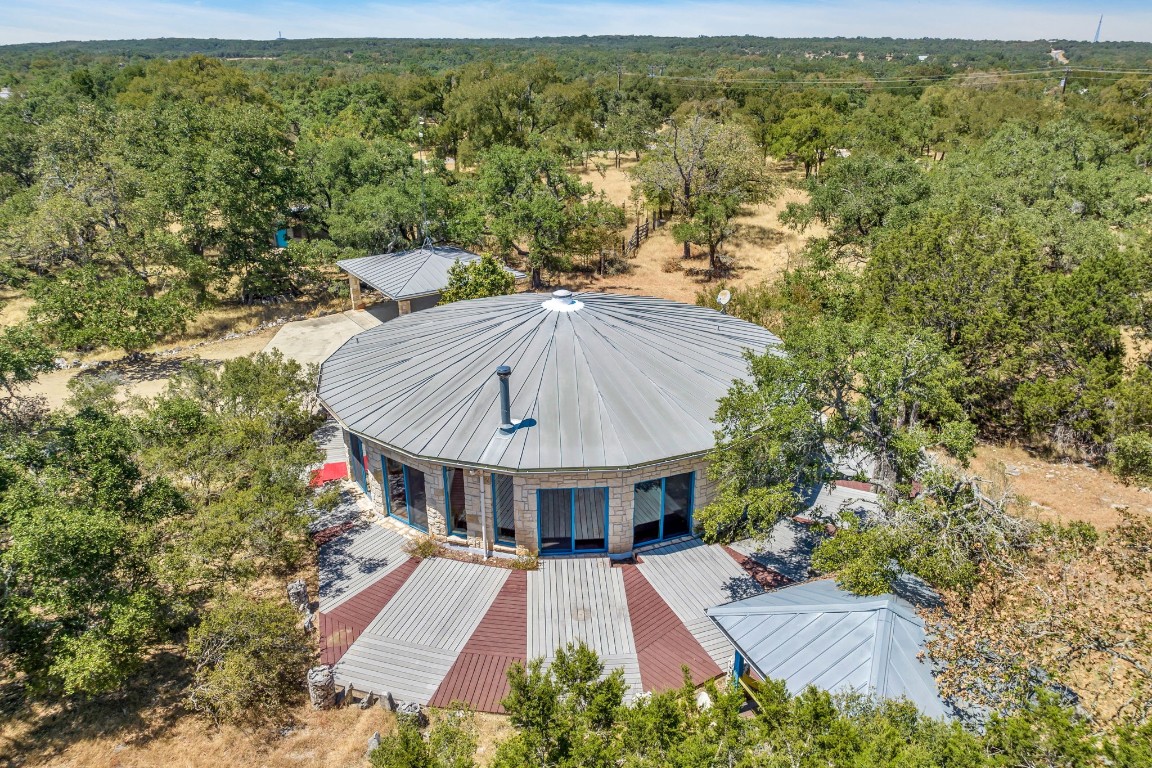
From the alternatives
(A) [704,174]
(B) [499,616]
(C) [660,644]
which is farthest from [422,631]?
(A) [704,174]

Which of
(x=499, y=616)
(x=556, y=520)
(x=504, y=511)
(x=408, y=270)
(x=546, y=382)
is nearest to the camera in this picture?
(x=499, y=616)

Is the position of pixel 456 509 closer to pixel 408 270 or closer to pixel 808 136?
pixel 408 270

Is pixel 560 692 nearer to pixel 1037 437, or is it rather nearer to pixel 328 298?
pixel 1037 437

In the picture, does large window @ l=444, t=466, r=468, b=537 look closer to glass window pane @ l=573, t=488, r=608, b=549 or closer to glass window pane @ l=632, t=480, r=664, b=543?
glass window pane @ l=573, t=488, r=608, b=549

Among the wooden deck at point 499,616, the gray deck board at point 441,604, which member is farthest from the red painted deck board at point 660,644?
the gray deck board at point 441,604

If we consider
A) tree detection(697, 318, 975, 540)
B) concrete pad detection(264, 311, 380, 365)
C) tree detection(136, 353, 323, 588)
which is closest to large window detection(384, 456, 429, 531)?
tree detection(136, 353, 323, 588)

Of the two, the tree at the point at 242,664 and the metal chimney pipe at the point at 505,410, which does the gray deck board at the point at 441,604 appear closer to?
the tree at the point at 242,664
